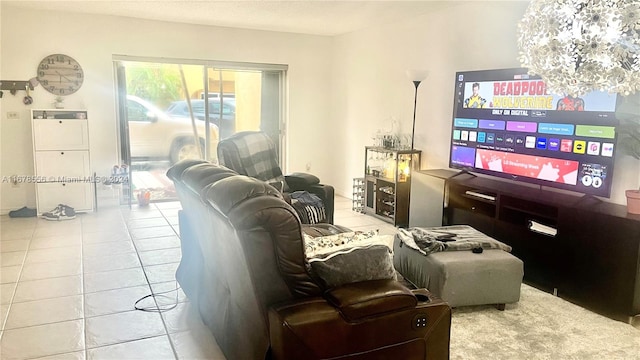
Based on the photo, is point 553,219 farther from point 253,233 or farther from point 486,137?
point 253,233

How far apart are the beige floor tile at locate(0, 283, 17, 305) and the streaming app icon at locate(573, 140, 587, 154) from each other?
4.05 meters

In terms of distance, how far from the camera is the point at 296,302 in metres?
1.85

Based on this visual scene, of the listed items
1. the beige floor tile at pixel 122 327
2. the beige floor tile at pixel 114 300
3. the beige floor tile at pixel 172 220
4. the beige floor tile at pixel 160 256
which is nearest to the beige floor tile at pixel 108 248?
the beige floor tile at pixel 160 256

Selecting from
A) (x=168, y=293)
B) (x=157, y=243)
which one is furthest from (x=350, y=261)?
(x=157, y=243)

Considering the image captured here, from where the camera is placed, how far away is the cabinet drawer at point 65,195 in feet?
17.6

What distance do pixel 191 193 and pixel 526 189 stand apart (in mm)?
2677

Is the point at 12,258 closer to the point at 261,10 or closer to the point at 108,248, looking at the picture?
the point at 108,248

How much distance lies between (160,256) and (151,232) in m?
0.79

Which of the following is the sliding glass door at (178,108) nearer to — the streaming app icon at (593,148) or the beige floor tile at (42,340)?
the beige floor tile at (42,340)

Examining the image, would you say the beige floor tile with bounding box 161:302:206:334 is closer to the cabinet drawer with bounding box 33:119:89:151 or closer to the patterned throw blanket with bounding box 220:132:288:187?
the patterned throw blanket with bounding box 220:132:288:187

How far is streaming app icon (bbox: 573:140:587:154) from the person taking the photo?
3.37 m

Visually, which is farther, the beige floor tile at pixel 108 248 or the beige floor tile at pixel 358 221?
the beige floor tile at pixel 358 221

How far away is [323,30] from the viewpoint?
6.43 meters

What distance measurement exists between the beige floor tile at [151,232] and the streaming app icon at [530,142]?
336cm
